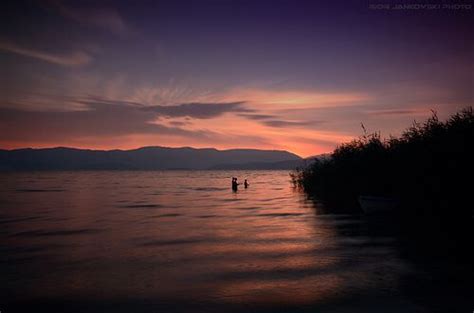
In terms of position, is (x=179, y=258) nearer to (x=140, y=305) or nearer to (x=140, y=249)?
(x=140, y=249)

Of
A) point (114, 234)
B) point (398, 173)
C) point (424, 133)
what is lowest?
point (114, 234)

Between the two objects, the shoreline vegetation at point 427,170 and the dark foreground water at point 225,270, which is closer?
the dark foreground water at point 225,270

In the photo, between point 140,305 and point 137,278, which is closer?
point 140,305

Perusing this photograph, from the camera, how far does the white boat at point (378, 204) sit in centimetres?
2769

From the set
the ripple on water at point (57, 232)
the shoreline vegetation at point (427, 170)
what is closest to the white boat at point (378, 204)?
the shoreline vegetation at point (427, 170)

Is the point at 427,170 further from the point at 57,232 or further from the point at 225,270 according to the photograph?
the point at 57,232

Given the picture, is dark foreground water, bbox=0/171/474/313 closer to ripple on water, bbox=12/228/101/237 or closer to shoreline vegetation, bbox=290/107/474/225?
ripple on water, bbox=12/228/101/237

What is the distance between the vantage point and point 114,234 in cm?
2311

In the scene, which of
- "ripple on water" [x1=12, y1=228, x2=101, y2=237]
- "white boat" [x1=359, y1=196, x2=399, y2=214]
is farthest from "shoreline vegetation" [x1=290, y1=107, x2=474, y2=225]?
"ripple on water" [x1=12, y1=228, x2=101, y2=237]

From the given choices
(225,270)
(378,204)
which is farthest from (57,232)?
(378,204)

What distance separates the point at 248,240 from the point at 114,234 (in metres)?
8.33

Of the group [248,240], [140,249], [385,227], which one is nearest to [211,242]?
[248,240]

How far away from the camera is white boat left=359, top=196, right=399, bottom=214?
1090 inches

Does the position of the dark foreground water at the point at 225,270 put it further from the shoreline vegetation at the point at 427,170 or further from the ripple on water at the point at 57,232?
the shoreline vegetation at the point at 427,170
